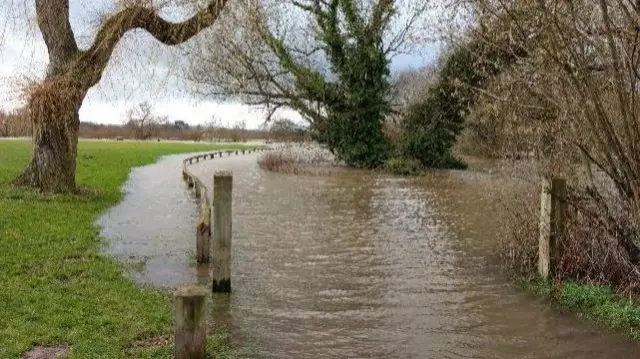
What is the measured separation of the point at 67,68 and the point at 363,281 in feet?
33.8

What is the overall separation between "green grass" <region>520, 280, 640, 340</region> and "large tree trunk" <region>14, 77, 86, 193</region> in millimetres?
11704

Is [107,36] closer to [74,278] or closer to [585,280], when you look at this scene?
[74,278]

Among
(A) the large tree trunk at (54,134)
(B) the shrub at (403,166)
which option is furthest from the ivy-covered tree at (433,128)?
(A) the large tree trunk at (54,134)

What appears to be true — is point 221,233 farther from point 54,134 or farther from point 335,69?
point 335,69

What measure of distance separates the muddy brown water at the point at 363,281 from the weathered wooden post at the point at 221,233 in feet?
1.17

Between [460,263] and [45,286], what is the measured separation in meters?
6.12

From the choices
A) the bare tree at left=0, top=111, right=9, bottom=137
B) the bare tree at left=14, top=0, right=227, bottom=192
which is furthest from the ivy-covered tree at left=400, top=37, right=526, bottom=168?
the bare tree at left=0, top=111, right=9, bottom=137

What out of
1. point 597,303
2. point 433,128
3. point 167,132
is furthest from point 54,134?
point 167,132

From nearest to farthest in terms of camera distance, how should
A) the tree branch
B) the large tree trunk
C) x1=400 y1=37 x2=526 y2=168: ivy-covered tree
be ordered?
the large tree trunk < the tree branch < x1=400 y1=37 x2=526 y2=168: ivy-covered tree

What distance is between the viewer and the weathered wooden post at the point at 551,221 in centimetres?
868

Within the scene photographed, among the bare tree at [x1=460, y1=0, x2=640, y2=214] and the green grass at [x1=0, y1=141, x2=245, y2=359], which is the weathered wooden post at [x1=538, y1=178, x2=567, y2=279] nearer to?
the bare tree at [x1=460, y1=0, x2=640, y2=214]

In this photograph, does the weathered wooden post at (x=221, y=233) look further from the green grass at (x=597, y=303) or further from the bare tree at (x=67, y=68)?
the bare tree at (x=67, y=68)

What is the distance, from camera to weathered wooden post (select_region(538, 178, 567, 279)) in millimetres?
8680

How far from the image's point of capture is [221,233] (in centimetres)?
859
